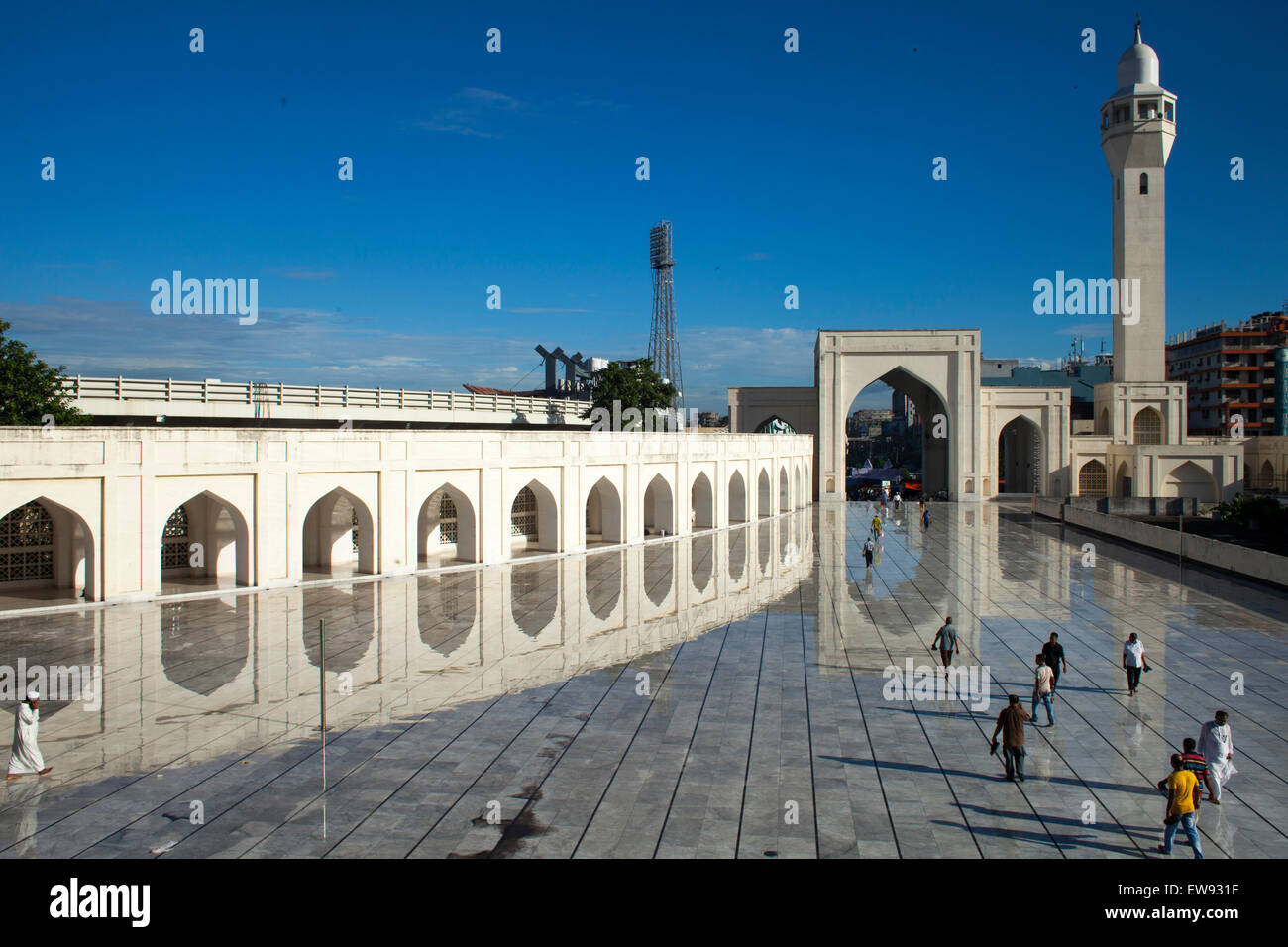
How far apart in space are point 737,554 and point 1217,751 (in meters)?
18.5

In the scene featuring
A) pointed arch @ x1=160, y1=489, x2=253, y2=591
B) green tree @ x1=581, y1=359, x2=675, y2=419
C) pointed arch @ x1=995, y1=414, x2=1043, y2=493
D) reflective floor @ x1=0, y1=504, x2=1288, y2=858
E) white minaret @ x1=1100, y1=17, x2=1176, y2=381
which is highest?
white minaret @ x1=1100, y1=17, x2=1176, y2=381

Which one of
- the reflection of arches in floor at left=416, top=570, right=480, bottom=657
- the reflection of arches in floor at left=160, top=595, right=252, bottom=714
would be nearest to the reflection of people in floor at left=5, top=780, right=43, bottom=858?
the reflection of arches in floor at left=160, top=595, right=252, bottom=714

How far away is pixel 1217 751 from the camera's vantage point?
8273 millimetres

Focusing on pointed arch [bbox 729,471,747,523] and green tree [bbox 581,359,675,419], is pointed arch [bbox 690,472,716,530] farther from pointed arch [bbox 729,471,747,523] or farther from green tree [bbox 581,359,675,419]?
green tree [bbox 581,359,675,419]

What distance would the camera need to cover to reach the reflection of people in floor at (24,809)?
732 cm

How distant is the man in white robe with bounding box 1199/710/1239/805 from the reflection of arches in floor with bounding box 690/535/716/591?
41.3 ft

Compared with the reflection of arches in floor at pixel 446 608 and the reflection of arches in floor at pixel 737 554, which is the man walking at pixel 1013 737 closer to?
the reflection of arches in floor at pixel 446 608

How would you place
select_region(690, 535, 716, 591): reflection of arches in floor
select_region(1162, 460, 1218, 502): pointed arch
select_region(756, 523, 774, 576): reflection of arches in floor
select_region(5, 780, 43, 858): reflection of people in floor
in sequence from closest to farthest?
select_region(5, 780, 43, 858): reflection of people in floor, select_region(690, 535, 716, 591): reflection of arches in floor, select_region(756, 523, 774, 576): reflection of arches in floor, select_region(1162, 460, 1218, 502): pointed arch

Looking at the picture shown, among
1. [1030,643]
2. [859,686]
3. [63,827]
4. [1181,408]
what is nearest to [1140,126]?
[1181,408]

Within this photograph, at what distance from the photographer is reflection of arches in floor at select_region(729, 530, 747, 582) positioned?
75.4 ft

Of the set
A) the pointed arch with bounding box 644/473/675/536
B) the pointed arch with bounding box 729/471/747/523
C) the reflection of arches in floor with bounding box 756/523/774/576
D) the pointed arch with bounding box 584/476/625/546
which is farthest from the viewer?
the pointed arch with bounding box 729/471/747/523

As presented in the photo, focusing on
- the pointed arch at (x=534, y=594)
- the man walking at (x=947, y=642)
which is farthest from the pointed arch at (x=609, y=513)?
the man walking at (x=947, y=642)
